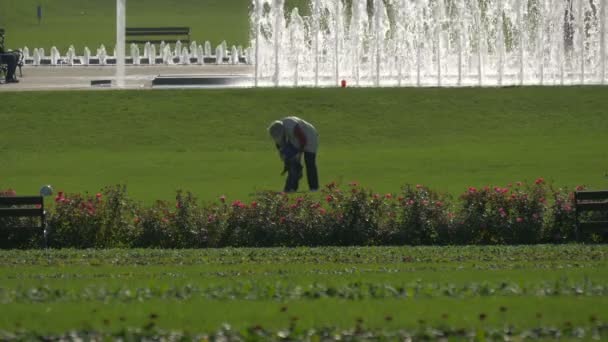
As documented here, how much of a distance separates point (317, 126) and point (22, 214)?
1462cm

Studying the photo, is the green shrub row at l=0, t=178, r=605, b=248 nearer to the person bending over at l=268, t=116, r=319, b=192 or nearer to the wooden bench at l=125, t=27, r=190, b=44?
the person bending over at l=268, t=116, r=319, b=192

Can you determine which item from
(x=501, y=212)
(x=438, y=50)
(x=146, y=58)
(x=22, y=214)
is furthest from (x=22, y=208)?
(x=146, y=58)

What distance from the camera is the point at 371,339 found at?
407 inches

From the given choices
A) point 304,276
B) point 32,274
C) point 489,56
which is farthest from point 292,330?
point 489,56

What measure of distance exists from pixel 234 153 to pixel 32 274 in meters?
15.5

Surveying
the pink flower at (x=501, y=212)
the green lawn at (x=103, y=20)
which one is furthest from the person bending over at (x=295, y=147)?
the green lawn at (x=103, y=20)

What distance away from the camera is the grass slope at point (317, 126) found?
26.9m

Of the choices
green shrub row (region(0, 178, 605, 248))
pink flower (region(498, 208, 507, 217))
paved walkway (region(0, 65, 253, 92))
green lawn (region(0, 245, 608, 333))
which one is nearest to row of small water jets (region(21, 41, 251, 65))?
paved walkway (region(0, 65, 253, 92))

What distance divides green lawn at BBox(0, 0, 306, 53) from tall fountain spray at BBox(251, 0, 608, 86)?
23.7 m

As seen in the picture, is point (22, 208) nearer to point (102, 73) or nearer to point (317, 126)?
point (317, 126)

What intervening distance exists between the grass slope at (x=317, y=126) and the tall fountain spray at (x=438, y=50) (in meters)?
8.97

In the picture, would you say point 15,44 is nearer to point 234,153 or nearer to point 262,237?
point 234,153

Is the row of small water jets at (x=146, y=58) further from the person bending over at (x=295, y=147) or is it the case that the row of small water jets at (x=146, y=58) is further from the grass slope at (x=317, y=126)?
the person bending over at (x=295, y=147)

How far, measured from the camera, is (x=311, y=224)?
20.2 meters
